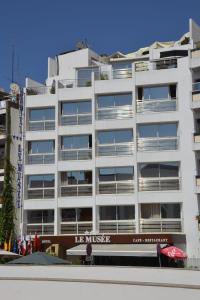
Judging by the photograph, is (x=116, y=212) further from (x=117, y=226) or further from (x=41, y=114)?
(x=41, y=114)

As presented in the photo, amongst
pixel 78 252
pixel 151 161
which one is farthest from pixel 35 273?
pixel 151 161

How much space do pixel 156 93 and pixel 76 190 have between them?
11077 mm

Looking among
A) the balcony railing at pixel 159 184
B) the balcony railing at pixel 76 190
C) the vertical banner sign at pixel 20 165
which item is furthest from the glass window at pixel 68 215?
the balcony railing at pixel 159 184

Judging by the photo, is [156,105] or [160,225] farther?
[156,105]

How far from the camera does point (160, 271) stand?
24812 mm

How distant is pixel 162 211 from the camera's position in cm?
4862

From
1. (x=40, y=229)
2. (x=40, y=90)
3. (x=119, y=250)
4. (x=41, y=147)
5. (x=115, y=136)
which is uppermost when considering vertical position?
(x=40, y=90)

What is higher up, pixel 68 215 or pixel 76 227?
pixel 68 215

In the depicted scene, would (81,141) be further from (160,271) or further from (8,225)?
(160,271)

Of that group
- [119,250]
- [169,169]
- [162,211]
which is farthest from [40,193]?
[169,169]

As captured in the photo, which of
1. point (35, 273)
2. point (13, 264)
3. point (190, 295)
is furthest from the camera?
point (13, 264)

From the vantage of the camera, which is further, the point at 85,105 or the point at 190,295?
the point at 85,105

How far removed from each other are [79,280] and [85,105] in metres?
27.6

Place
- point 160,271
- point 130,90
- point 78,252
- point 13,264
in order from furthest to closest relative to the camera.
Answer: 1. point 130,90
2. point 78,252
3. point 13,264
4. point 160,271
